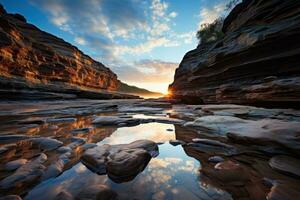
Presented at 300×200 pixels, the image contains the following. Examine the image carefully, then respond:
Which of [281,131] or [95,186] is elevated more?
[281,131]

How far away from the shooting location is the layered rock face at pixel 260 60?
18.2 feet

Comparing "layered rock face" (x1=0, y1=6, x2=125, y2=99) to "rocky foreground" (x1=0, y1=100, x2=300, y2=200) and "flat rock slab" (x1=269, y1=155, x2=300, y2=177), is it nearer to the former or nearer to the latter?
"rocky foreground" (x1=0, y1=100, x2=300, y2=200)

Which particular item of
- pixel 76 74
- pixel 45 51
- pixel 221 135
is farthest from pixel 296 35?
pixel 76 74

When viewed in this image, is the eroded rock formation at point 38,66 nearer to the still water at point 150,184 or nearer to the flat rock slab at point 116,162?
the flat rock slab at point 116,162

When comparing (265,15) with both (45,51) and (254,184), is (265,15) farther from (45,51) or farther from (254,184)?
(45,51)

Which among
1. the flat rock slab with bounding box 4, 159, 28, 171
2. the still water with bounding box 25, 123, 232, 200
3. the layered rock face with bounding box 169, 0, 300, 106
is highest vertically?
the layered rock face with bounding box 169, 0, 300, 106

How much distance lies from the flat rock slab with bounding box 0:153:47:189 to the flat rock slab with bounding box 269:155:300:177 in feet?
8.35

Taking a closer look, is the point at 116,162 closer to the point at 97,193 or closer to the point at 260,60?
the point at 97,193

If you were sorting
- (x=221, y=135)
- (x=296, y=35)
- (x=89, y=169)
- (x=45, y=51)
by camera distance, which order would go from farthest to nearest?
(x=45, y=51) < (x=296, y=35) < (x=221, y=135) < (x=89, y=169)

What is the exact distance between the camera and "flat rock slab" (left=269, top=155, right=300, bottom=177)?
1.52 m

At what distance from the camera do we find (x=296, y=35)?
584 centimetres

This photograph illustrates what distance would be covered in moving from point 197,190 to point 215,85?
9.97 meters

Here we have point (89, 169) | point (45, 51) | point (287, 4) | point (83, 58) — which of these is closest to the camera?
point (89, 169)

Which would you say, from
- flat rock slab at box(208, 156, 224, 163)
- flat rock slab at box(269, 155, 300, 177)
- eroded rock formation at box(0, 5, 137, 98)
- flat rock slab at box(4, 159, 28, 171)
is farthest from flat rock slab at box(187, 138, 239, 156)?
eroded rock formation at box(0, 5, 137, 98)
